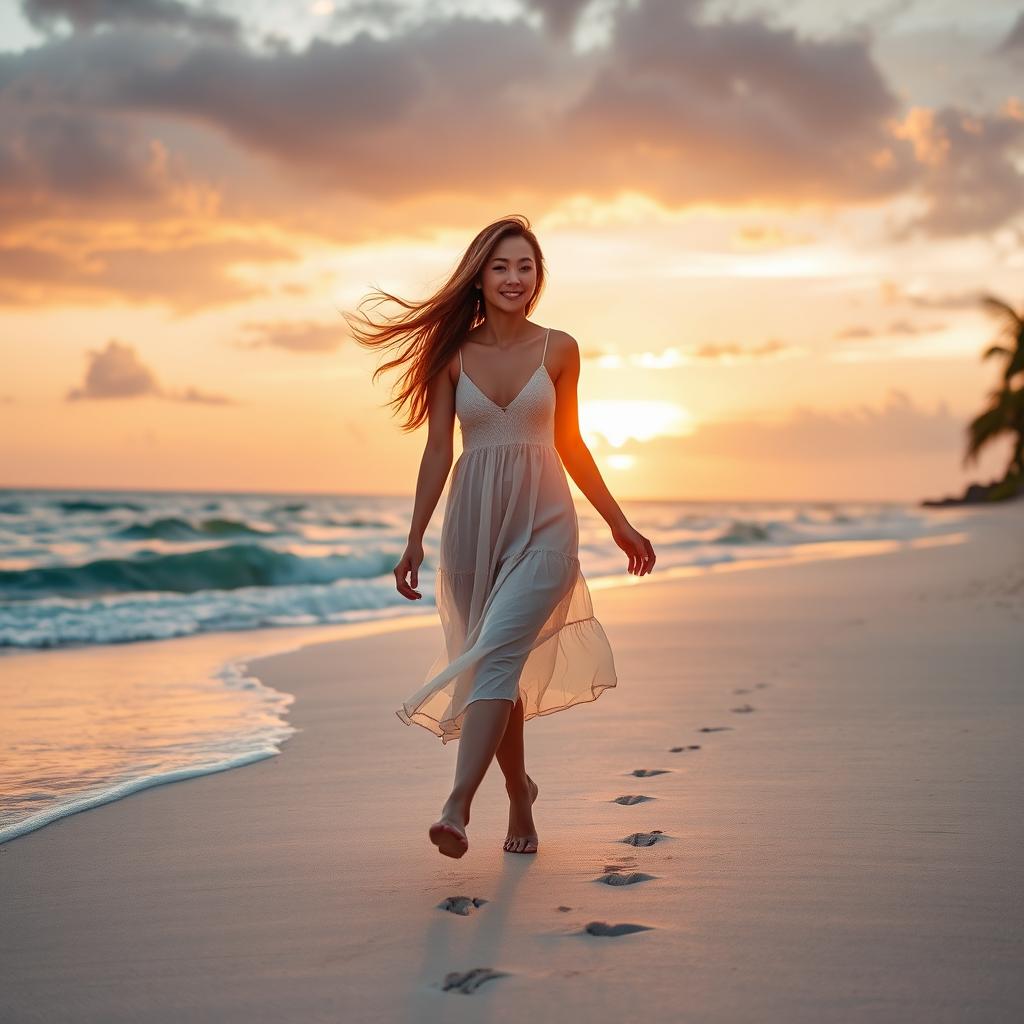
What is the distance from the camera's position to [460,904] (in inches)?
117

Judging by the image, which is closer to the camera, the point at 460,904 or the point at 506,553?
the point at 460,904

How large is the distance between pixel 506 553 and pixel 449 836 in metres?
A: 0.92

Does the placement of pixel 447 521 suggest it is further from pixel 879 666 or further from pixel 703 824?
pixel 879 666

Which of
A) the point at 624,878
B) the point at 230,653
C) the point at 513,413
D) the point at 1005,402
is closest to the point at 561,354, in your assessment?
the point at 513,413

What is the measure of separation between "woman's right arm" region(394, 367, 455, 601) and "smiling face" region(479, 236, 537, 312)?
0.29 meters

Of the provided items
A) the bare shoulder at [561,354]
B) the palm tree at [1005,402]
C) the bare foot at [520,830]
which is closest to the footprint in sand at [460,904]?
the bare foot at [520,830]

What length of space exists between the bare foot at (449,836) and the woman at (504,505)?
338mm

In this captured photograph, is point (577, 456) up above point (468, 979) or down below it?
above

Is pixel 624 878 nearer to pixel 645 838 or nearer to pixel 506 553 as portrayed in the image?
pixel 645 838

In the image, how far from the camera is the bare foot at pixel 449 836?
3.03 meters

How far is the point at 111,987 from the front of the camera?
8.28 ft

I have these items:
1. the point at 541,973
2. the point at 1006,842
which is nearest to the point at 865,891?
the point at 1006,842

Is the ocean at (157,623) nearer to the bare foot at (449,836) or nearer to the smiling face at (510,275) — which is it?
the bare foot at (449,836)

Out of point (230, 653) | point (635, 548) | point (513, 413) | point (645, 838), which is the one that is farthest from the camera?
point (230, 653)
